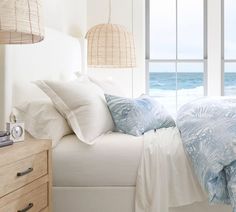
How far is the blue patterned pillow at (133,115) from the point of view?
2305 mm

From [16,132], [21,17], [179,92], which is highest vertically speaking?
[21,17]

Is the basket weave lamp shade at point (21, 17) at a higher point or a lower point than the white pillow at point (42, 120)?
higher

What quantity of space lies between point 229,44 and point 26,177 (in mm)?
4207

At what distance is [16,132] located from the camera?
1749 mm

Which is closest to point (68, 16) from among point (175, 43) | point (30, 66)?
A: point (30, 66)

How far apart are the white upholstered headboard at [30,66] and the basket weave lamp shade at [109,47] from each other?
0.39 metres

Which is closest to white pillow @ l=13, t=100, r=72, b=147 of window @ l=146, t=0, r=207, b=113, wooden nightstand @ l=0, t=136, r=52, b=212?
wooden nightstand @ l=0, t=136, r=52, b=212

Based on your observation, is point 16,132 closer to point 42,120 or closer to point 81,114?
point 42,120

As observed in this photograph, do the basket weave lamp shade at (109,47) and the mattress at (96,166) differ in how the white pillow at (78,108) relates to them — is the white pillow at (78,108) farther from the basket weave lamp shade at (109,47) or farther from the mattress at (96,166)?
the basket weave lamp shade at (109,47)

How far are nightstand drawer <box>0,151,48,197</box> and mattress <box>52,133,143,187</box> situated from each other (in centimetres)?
26

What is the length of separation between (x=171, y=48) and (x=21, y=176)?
3924 mm

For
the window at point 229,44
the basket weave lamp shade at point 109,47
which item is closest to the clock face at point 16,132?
the basket weave lamp shade at point 109,47

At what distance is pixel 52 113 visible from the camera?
2164 mm

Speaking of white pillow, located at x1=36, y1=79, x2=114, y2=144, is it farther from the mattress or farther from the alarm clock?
the alarm clock
